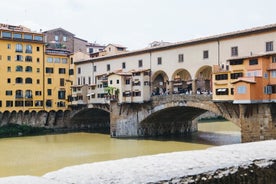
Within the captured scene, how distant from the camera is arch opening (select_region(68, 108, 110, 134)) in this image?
178ft

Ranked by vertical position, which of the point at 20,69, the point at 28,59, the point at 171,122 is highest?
the point at 28,59

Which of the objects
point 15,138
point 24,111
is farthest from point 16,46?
point 15,138

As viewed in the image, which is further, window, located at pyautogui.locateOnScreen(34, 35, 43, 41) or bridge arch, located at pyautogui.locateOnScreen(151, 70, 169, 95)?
window, located at pyautogui.locateOnScreen(34, 35, 43, 41)

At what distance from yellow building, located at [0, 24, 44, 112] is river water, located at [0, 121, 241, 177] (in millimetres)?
7938

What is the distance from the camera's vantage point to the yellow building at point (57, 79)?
174 feet

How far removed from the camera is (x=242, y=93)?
95.7 feet

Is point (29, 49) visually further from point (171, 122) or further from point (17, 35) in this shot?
point (171, 122)

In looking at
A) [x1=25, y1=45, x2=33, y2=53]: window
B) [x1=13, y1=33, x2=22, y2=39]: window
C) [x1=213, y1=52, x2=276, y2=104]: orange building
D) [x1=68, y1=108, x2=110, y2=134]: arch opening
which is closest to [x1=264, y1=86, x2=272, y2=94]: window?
[x1=213, y1=52, x2=276, y2=104]: orange building

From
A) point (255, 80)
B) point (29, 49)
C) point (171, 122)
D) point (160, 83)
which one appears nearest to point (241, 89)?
point (255, 80)

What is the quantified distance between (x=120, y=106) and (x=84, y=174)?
131 ft

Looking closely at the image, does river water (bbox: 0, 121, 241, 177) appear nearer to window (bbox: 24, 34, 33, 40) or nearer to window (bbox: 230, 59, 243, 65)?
window (bbox: 230, 59, 243, 65)

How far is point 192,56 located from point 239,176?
33.4 m

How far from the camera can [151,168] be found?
349cm

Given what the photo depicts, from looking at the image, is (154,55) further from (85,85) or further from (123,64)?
(85,85)
